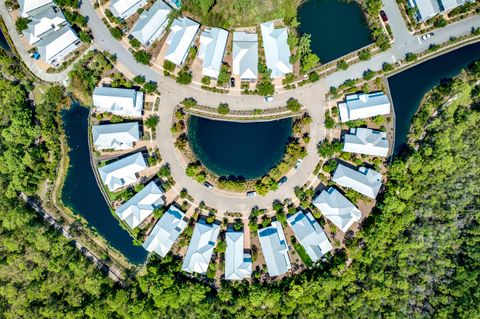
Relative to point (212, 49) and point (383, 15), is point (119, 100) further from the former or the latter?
point (383, 15)

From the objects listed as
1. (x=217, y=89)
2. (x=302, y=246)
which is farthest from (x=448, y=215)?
(x=217, y=89)

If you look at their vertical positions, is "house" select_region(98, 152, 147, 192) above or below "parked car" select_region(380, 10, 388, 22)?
below

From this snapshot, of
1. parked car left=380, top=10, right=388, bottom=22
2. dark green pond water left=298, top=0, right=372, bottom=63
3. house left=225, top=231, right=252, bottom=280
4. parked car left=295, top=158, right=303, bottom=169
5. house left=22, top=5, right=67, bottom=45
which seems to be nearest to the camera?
house left=225, top=231, right=252, bottom=280

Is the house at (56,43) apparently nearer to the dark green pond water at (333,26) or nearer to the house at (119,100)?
the house at (119,100)

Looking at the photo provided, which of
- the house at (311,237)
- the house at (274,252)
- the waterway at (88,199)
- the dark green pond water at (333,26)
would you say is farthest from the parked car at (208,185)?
the dark green pond water at (333,26)

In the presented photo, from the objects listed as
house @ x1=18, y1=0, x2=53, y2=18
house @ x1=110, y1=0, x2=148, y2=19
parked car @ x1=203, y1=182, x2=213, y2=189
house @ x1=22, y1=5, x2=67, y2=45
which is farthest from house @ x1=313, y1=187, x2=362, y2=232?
house @ x1=18, y1=0, x2=53, y2=18

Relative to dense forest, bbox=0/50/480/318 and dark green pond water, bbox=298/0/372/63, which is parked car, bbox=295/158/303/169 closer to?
dense forest, bbox=0/50/480/318
